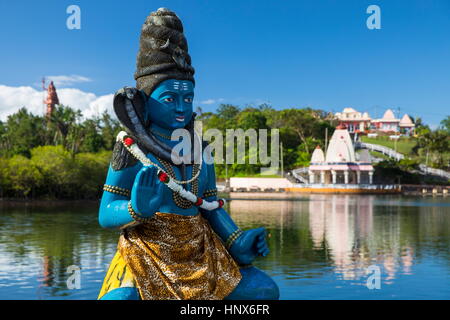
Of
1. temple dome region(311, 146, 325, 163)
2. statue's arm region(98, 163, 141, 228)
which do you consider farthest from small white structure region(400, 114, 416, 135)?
statue's arm region(98, 163, 141, 228)

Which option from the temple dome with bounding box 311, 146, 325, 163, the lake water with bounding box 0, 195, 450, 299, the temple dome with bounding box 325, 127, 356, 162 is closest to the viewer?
the lake water with bounding box 0, 195, 450, 299

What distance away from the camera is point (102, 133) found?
Answer: 168 ft

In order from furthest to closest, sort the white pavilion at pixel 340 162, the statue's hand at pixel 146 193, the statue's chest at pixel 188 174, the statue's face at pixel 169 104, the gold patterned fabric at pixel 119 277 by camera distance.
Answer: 1. the white pavilion at pixel 340 162
2. the statue's face at pixel 169 104
3. the statue's chest at pixel 188 174
4. the gold patterned fabric at pixel 119 277
5. the statue's hand at pixel 146 193

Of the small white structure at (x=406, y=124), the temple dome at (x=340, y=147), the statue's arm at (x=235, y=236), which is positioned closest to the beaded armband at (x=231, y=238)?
the statue's arm at (x=235, y=236)

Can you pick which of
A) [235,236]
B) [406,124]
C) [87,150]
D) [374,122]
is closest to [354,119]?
[374,122]

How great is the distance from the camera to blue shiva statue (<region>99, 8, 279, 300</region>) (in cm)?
351

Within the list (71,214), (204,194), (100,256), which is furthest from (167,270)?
(71,214)

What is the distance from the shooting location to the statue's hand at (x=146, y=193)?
333cm

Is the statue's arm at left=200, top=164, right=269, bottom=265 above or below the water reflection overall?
above

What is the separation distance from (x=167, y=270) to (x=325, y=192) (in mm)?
45552

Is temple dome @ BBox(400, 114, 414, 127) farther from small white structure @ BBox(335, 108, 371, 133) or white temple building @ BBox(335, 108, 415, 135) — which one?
small white structure @ BBox(335, 108, 371, 133)

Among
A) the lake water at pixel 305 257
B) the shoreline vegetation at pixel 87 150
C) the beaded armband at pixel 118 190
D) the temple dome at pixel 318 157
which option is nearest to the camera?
the beaded armband at pixel 118 190

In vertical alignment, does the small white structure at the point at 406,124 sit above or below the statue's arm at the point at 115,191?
above

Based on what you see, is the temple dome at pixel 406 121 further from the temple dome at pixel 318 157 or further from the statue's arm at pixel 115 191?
the statue's arm at pixel 115 191
